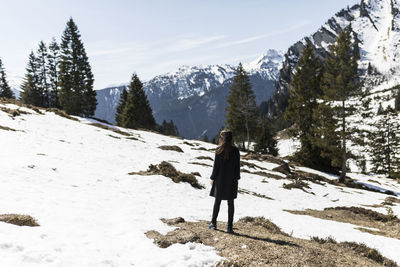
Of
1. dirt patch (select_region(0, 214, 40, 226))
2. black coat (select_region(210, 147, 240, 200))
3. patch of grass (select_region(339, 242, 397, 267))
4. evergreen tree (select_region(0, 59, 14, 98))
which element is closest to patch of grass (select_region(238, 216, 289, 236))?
patch of grass (select_region(339, 242, 397, 267))

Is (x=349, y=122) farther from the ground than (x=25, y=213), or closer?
farther from the ground

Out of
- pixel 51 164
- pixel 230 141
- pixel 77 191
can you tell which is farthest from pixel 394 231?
pixel 51 164

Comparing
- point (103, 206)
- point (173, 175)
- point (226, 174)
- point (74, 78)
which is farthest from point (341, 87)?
point (74, 78)

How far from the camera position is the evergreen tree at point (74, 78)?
43.2 meters

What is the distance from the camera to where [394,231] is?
9992 millimetres

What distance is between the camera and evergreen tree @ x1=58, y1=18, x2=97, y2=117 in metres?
43.2

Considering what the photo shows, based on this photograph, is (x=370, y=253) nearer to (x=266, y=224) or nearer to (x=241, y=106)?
(x=266, y=224)

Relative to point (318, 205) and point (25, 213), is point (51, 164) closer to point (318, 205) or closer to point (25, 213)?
point (25, 213)

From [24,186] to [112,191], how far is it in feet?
9.44

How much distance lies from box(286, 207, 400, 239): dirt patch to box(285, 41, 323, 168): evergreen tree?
19.6m

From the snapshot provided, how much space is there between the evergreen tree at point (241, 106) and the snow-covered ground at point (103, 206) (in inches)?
898

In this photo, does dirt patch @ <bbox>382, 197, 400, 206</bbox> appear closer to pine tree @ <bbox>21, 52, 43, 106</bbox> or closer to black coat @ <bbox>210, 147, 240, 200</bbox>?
black coat @ <bbox>210, 147, 240, 200</bbox>

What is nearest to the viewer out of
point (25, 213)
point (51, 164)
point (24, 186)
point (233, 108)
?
point (25, 213)

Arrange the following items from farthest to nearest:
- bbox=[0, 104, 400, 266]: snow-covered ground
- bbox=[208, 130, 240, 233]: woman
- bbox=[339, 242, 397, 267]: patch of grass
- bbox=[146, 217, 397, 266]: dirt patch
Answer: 1. bbox=[208, 130, 240, 233]: woman
2. bbox=[339, 242, 397, 267]: patch of grass
3. bbox=[146, 217, 397, 266]: dirt patch
4. bbox=[0, 104, 400, 266]: snow-covered ground
